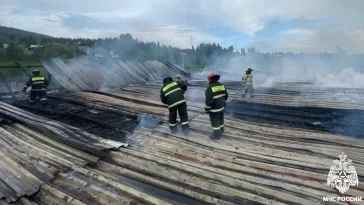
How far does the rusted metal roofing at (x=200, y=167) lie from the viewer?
381cm

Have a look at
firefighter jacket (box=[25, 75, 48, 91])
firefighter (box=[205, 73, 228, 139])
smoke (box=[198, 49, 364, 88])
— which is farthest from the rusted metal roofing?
smoke (box=[198, 49, 364, 88])

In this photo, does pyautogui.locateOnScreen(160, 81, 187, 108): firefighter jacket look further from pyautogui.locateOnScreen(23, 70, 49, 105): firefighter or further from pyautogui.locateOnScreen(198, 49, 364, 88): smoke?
pyautogui.locateOnScreen(198, 49, 364, 88): smoke

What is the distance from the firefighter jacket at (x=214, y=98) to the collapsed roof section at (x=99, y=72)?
857cm

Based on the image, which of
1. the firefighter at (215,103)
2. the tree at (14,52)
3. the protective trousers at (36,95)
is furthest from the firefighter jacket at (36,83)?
the tree at (14,52)

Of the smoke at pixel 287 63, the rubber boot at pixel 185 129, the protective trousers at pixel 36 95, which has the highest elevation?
the smoke at pixel 287 63

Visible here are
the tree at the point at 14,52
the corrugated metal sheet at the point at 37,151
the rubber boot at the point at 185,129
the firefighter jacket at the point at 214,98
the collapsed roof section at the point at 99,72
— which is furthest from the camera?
the tree at the point at 14,52

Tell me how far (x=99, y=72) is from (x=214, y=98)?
10703 millimetres

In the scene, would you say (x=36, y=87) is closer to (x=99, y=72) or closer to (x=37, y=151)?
(x=99, y=72)

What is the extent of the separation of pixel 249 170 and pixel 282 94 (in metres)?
7.80

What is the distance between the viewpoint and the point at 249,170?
4.46 m

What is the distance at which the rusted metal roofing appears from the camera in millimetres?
3807

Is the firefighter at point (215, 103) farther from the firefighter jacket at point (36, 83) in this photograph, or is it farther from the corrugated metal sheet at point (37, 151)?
the firefighter jacket at point (36, 83)

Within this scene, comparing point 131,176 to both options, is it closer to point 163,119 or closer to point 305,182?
point 305,182

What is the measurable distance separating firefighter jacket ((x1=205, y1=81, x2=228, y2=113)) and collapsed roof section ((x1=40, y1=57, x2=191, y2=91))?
8.57m
